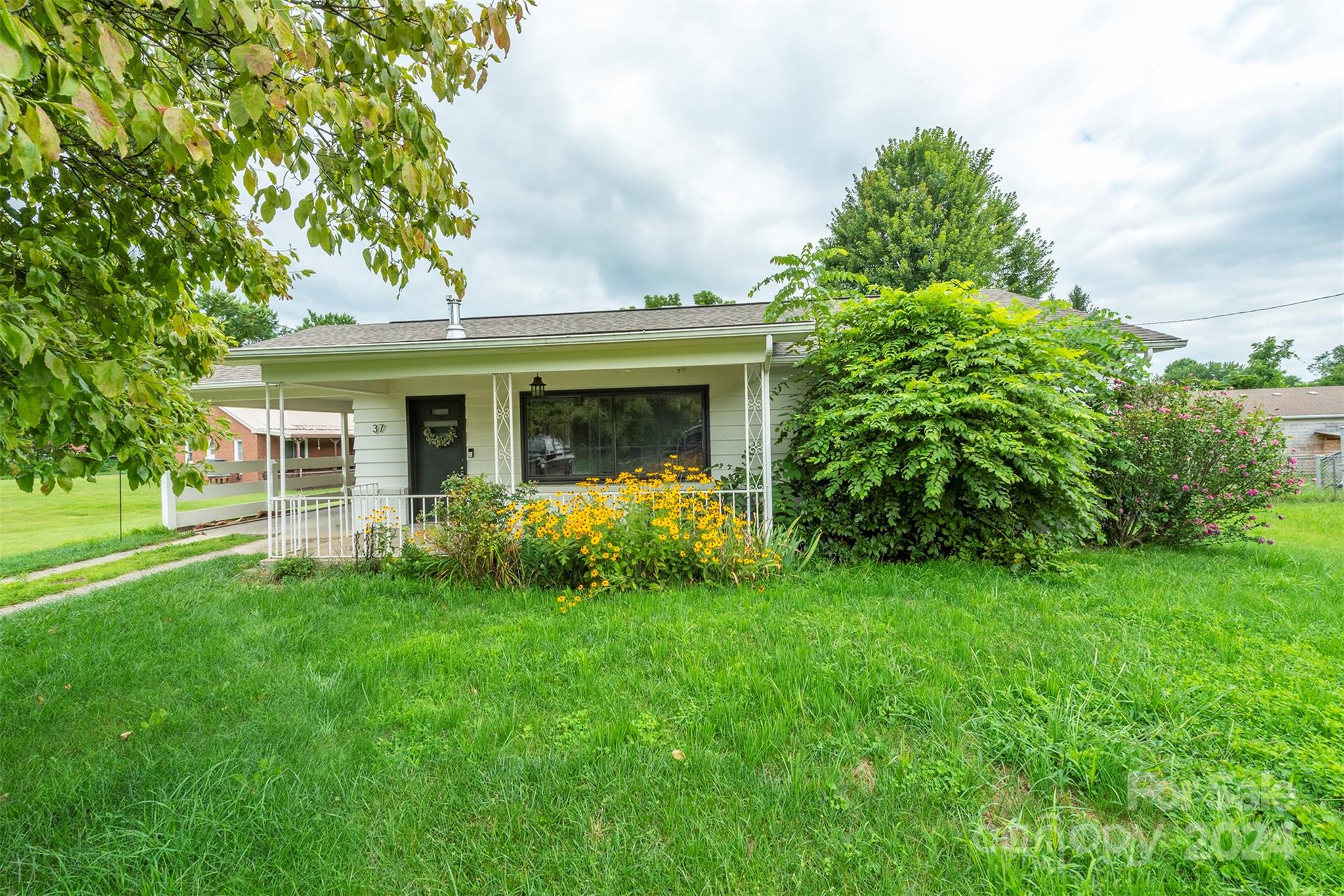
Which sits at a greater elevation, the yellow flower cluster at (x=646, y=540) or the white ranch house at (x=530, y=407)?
the white ranch house at (x=530, y=407)

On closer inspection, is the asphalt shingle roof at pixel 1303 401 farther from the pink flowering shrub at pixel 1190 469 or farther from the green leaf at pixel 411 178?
the green leaf at pixel 411 178

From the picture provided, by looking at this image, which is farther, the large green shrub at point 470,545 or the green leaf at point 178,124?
the large green shrub at point 470,545

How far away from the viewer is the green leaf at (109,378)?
147 centimetres

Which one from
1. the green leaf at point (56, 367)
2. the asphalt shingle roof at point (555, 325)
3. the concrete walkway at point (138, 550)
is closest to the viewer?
the green leaf at point (56, 367)

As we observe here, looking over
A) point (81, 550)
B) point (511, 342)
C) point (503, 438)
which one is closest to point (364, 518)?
point (503, 438)

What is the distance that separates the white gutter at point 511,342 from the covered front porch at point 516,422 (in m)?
0.19

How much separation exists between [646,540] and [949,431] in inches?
123

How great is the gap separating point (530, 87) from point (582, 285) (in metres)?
13.9

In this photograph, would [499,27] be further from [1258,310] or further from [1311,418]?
[1311,418]

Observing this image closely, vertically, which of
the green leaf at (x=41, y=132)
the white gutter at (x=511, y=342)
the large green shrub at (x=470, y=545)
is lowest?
the large green shrub at (x=470, y=545)

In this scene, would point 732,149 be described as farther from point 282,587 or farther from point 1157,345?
point 282,587

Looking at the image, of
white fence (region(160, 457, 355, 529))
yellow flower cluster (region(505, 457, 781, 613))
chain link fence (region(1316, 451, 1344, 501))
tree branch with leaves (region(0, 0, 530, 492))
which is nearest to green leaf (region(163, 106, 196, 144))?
tree branch with leaves (region(0, 0, 530, 492))

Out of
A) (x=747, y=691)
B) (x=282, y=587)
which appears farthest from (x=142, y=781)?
(x=282, y=587)

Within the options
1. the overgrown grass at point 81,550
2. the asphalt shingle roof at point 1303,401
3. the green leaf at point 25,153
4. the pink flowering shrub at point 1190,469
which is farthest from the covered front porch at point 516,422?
the asphalt shingle roof at point 1303,401
